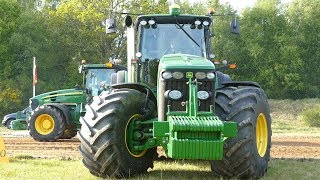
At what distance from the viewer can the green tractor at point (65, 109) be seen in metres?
16.6

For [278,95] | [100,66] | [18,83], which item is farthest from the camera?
[278,95]

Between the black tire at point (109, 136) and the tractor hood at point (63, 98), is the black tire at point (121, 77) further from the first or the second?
the tractor hood at point (63, 98)

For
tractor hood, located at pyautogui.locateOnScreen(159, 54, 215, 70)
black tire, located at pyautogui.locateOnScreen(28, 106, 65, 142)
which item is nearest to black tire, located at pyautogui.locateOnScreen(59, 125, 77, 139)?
black tire, located at pyautogui.locateOnScreen(28, 106, 65, 142)

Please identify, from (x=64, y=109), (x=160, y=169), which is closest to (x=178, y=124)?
(x=160, y=169)

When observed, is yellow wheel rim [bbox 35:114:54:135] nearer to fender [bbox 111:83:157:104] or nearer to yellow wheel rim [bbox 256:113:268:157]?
fender [bbox 111:83:157:104]

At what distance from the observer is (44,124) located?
16.9 metres

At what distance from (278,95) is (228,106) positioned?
41.4 meters

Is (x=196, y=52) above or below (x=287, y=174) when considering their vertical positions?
above

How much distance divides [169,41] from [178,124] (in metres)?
2.79

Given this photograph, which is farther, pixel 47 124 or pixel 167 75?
pixel 47 124

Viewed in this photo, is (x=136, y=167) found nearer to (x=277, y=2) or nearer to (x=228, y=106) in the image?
(x=228, y=106)

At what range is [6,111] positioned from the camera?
41.1 m

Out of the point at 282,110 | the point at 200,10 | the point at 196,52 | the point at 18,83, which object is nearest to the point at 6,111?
the point at 18,83

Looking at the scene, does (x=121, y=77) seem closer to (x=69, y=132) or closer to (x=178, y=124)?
(x=178, y=124)
